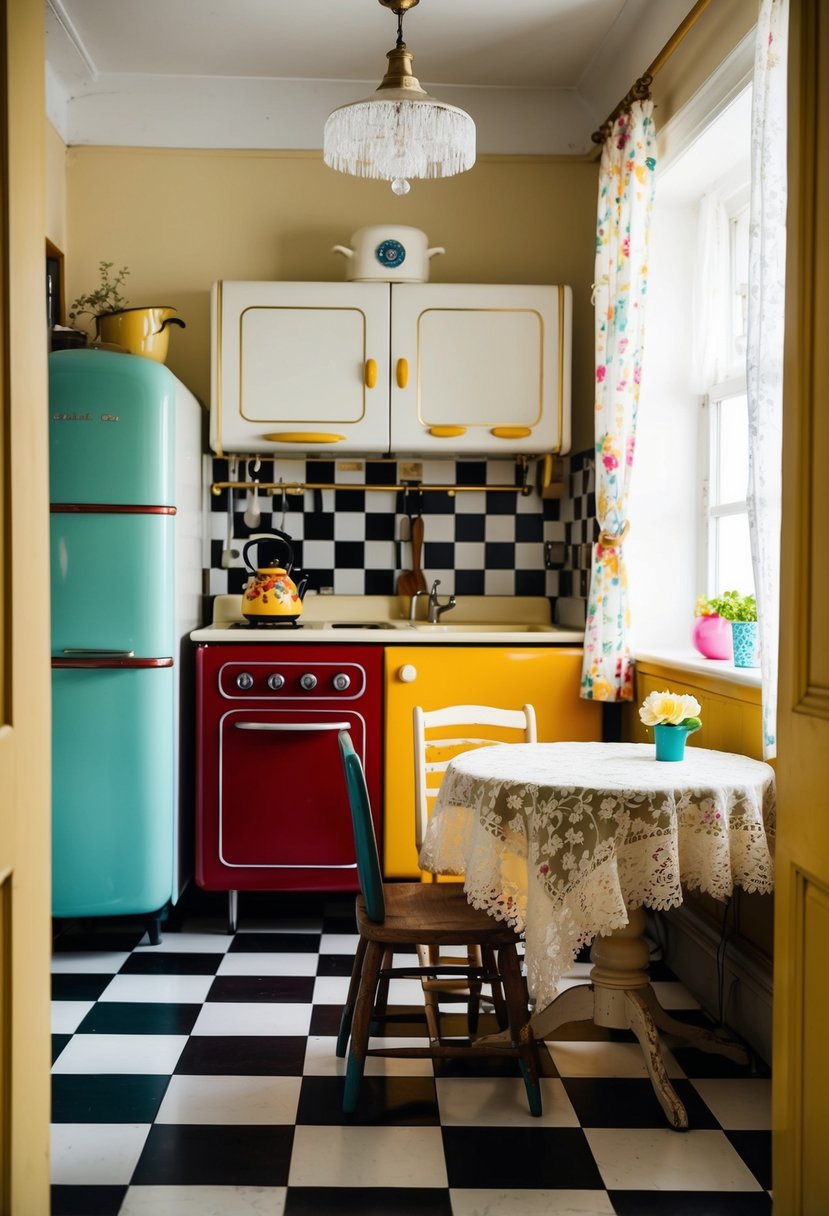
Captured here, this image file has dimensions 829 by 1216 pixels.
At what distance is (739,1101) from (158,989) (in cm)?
157

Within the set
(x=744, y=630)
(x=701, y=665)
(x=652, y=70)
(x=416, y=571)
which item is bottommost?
(x=701, y=665)

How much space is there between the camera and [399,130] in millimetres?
2738

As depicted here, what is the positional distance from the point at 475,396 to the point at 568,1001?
7.09 ft

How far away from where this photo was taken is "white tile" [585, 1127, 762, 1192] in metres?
2.01

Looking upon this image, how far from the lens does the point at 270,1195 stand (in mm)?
1946

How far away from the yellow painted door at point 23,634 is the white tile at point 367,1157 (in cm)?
72

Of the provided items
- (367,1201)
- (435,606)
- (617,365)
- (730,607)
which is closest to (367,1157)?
(367,1201)

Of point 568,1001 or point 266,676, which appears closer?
point 568,1001

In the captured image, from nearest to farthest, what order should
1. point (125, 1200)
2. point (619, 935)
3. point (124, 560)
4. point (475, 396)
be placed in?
point (125, 1200) < point (619, 935) < point (124, 560) < point (475, 396)

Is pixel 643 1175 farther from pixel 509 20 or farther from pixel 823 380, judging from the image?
pixel 509 20

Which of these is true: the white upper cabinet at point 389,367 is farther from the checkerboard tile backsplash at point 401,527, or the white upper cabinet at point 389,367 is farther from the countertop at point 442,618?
the countertop at point 442,618

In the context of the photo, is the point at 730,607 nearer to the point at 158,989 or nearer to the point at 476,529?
the point at 476,529

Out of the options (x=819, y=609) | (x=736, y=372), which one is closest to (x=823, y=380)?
(x=819, y=609)

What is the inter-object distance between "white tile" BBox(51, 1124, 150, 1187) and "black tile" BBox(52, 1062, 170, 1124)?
0.03m
